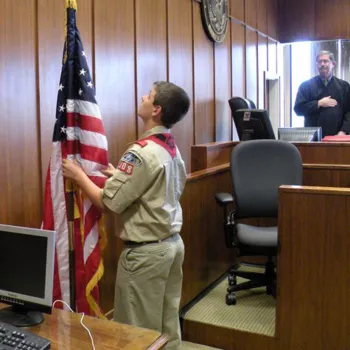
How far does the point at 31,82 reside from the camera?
97.9 inches

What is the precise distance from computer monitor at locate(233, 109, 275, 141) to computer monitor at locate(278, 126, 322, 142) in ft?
0.92

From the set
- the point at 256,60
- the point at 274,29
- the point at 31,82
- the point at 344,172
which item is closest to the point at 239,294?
the point at 344,172

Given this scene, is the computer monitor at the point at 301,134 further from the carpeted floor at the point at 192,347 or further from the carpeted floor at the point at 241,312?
the carpeted floor at the point at 192,347

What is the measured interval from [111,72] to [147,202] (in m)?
1.47

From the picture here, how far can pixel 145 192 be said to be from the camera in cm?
204

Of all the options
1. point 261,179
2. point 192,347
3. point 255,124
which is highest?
point 255,124

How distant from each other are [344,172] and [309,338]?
1.36m

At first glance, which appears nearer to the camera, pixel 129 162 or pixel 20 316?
pixel 20 316

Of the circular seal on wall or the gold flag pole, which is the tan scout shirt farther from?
the circular seal on wall

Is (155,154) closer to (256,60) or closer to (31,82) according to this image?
(31,82)

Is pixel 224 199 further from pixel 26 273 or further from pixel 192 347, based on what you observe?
pixel 26 273

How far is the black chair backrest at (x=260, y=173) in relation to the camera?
3365 mm

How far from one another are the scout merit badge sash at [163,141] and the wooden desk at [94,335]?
0.79 metres

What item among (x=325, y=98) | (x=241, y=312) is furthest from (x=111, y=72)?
(x=325, y=98)
